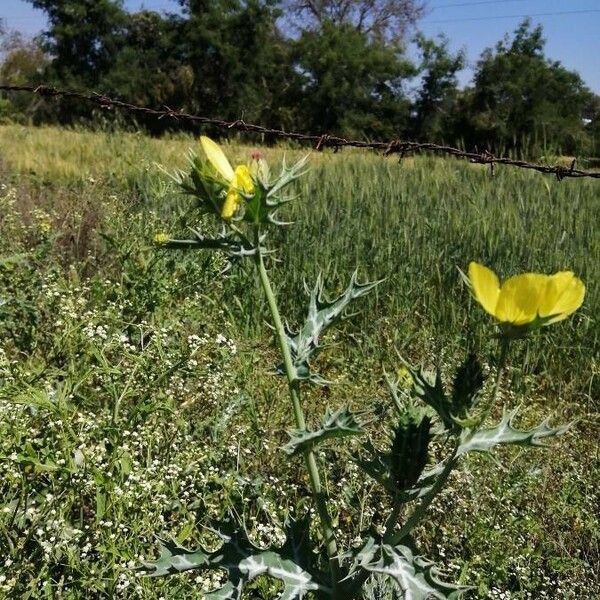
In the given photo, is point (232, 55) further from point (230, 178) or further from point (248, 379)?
point (230, 178)

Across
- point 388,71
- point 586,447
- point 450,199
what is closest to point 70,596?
point 586,447

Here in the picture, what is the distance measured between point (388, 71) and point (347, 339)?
28454 mm

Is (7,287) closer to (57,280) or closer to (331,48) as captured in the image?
(57,280)

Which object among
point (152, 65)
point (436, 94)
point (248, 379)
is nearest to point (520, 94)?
point (436, 94)

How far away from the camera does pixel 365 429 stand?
3.40 feet

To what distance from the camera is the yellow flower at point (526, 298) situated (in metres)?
0.89

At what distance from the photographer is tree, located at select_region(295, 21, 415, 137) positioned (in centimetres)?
2895

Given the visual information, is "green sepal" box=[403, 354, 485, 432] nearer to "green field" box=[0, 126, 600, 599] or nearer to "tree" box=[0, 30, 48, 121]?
"green field" box=[0, 126, 600, 599]

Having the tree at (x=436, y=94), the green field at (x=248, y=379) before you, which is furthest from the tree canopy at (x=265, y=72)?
the green field at (x=248, y=379)

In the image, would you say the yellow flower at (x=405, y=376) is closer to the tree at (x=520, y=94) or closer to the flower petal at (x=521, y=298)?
the flower petal at (x=521, y=298)

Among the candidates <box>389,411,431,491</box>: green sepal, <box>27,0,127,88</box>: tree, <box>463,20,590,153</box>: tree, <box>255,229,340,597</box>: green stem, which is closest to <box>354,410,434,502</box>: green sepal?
<box>389,411,431,491</box>: green sepal

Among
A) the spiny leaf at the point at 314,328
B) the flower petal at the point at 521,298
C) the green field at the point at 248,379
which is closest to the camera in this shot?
the flower petal at the point at 521,298

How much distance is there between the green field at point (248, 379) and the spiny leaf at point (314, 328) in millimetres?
203

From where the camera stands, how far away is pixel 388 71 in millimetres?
29844
